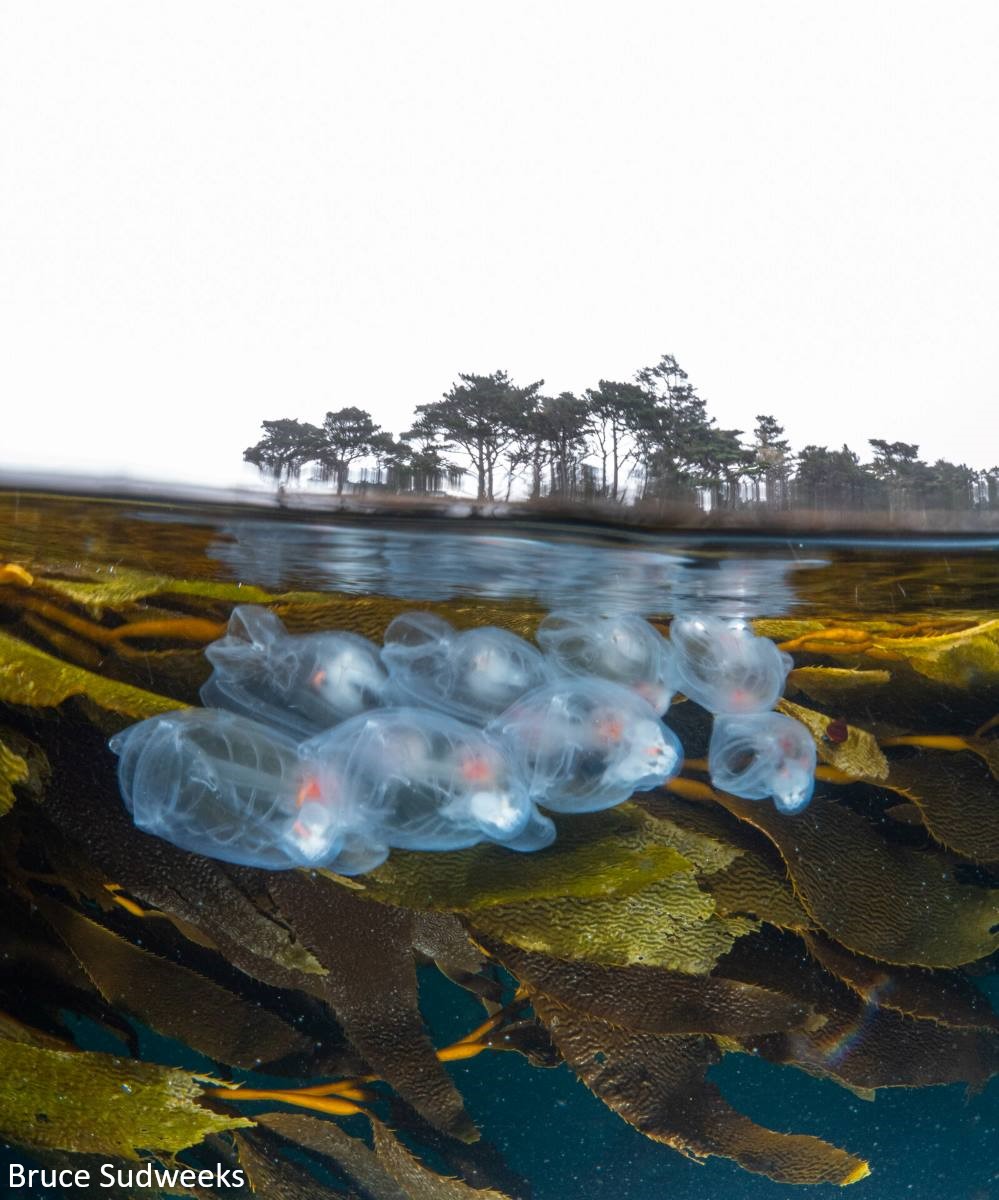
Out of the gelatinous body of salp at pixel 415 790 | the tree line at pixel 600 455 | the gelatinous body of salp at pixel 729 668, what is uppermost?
the tree line at pixel 600 455

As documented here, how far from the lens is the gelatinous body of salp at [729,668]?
2.07 m

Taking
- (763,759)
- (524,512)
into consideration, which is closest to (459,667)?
(524,512)

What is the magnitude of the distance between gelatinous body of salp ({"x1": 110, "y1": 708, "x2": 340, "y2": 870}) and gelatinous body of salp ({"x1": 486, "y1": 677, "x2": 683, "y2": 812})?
469 mm

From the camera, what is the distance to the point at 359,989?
179 cm

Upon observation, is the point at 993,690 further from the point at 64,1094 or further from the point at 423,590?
the point at 64,1094

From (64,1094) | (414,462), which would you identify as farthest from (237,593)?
(64,1094)

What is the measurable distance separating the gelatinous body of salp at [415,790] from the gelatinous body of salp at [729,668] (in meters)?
0.58

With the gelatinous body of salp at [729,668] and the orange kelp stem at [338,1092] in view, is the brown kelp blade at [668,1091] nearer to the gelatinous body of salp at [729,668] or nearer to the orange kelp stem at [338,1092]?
the orange kelp stem at [338,1092]

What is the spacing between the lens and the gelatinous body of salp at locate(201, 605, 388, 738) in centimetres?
193

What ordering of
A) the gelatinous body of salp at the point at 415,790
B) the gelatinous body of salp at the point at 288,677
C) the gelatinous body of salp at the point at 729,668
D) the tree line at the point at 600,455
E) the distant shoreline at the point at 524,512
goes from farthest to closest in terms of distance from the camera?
the gelatinous body of salp at the point at 729,668 < the gelatinous body of salp at the point at 288,677 < the gelatinous body of salp at the point at 415,790 < the distant shoreline at the point at 524,512 < the tree line at the point at 600,455

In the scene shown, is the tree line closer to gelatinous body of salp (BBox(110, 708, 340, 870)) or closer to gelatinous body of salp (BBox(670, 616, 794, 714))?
gelatinous body of salp (BBox(670, 616, 794, 714))

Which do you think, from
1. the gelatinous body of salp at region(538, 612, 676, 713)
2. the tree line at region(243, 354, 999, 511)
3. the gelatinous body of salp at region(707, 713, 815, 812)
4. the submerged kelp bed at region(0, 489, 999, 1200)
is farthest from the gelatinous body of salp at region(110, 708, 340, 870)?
the gelatinous body of salp at region(707, 713, 815, 812)

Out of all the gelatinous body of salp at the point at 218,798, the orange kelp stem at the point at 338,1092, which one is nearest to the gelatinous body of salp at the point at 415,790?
the gelatinous body of salp at the point at 218,798

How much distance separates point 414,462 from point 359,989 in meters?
1.16
